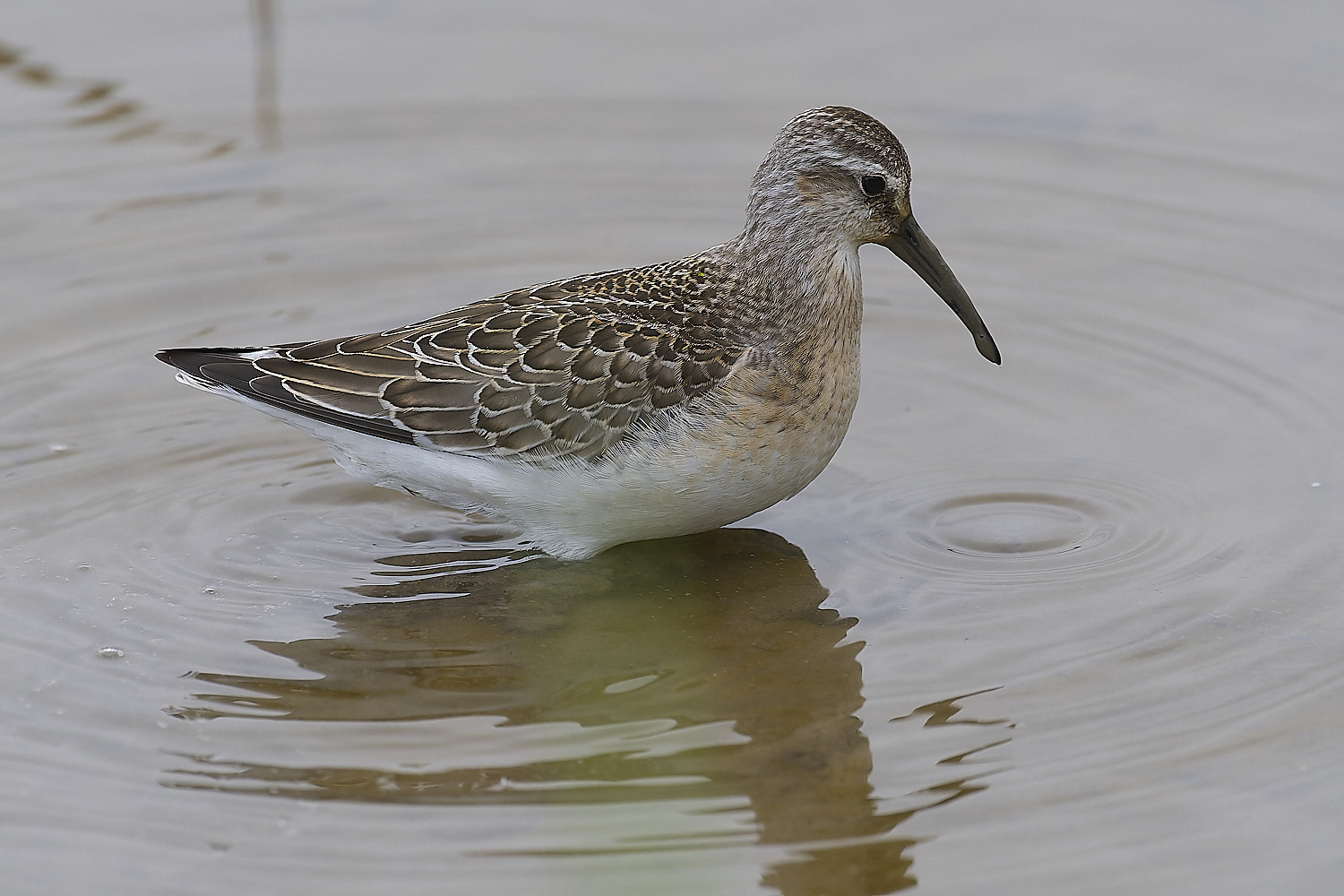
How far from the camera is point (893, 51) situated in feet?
43.8

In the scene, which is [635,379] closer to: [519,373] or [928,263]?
[519,373]

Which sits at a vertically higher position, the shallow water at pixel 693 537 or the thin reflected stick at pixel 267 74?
the thin reflected stick at pixel 267 74

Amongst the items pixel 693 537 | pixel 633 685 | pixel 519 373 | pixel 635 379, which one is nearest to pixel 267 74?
pixel 519 373

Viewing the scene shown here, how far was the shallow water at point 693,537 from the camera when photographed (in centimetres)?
653

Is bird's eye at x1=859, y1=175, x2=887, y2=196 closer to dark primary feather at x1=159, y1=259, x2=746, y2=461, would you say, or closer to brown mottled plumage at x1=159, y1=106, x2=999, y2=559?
brown mottled plumage at x1=159, y1=106, x2=999, y2=559

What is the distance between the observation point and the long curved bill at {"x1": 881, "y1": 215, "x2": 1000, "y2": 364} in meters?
8.77

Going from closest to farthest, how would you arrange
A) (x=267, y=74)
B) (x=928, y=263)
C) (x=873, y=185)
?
(x=873, y=185) → (x=928, y=263) → (x=267, y=74)

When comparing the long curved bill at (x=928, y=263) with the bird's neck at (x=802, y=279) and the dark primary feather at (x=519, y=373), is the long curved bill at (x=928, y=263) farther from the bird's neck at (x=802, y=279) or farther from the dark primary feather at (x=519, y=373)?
the dark primary feather at (x=519, y=373)

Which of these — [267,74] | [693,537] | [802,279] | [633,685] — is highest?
[267,74]

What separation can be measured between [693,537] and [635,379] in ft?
4.21

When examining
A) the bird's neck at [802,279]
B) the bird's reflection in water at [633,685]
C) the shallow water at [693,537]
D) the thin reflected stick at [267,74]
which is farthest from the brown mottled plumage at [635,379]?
the thin reflected stick at [267,74]

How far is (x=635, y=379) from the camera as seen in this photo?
8.05 m

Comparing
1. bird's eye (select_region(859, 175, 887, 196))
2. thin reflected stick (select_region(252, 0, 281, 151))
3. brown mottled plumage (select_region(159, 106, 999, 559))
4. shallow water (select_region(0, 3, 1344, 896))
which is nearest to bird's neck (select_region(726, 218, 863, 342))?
brown mottled plumage (select_region(159, 106, 999, 559))

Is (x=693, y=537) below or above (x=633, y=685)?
above
